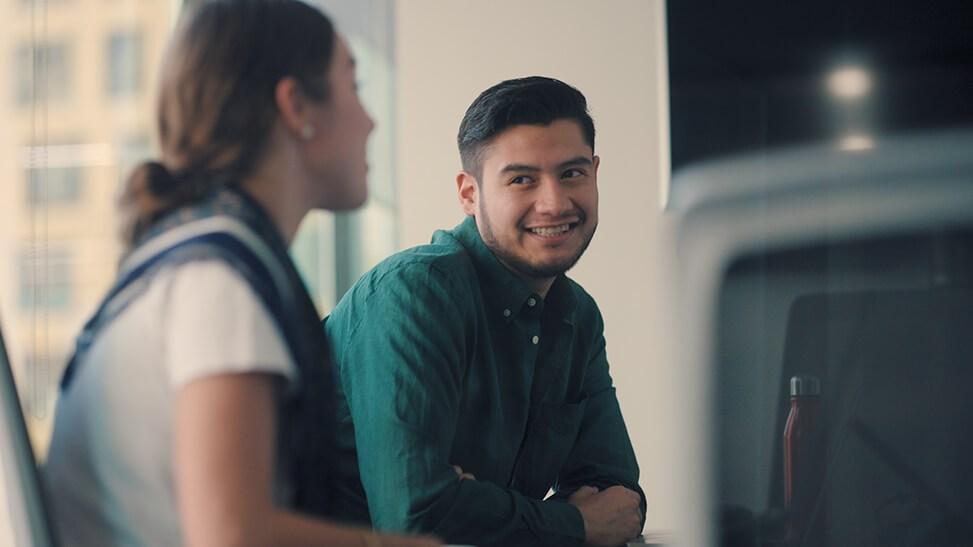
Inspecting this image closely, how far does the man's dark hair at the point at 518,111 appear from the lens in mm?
1039

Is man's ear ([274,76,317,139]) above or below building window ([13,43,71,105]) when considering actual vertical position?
below

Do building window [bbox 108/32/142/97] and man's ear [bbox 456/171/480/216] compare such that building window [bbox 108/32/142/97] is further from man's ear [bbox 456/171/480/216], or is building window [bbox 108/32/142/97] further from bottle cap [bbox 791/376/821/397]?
bottle cap [bbox 791/376/821/397]

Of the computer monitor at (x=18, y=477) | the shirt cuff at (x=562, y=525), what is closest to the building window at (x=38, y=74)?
the computer monitor at (x=18, y=477)


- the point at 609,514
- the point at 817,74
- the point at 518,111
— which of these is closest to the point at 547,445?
the point at 609,514

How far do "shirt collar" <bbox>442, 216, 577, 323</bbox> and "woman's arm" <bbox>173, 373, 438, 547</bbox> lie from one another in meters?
0.54

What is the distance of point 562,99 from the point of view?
1.06m

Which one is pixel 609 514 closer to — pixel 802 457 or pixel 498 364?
pixel 498 364

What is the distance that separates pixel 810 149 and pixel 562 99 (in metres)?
0.62

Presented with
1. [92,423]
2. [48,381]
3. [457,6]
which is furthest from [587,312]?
[92,423]

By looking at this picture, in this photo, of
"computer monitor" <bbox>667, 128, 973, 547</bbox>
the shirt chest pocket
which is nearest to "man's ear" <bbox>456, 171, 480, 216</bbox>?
the shirt chest pocket

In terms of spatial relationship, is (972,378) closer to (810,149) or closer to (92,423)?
(810,149)

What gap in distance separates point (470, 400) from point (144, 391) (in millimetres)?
483

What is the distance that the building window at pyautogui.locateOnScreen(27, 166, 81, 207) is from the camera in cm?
89

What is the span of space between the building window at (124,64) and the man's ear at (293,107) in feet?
1.21
